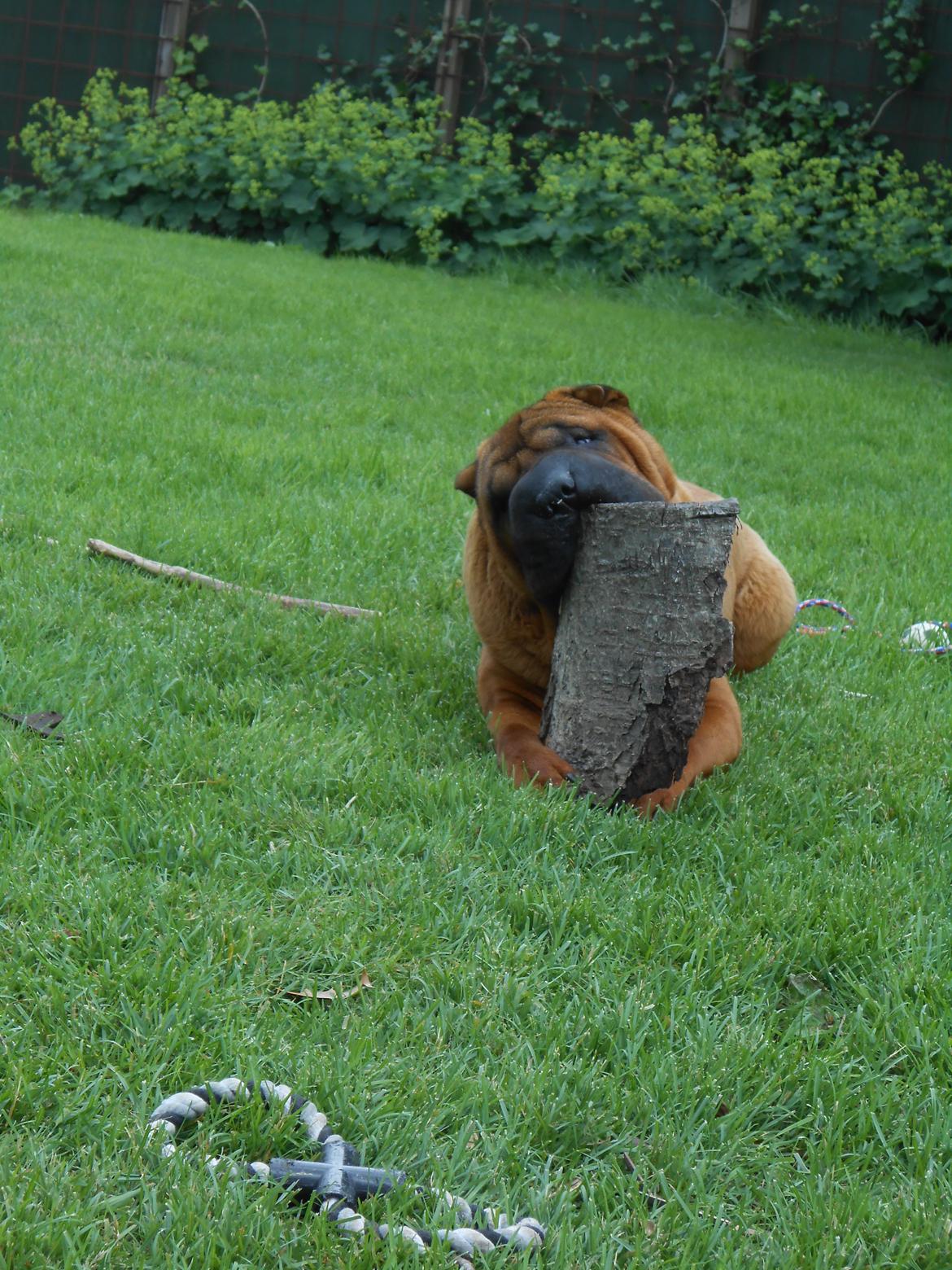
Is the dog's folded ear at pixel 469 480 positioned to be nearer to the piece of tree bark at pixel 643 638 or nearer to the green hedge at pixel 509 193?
the piece of tree bark at pixel 643 638

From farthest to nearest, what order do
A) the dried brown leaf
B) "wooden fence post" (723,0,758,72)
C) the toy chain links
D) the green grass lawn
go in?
"wooden fence post" (723,0,758,72) → the dried brown leaf → the green grass lawn → the toy chain links

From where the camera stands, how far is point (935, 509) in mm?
6141

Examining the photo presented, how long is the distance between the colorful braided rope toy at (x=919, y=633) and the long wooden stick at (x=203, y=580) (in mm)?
1499

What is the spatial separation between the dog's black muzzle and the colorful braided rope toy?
1.58m

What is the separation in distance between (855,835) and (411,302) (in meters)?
7.47

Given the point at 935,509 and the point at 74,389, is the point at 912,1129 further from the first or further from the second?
the point at 74,389

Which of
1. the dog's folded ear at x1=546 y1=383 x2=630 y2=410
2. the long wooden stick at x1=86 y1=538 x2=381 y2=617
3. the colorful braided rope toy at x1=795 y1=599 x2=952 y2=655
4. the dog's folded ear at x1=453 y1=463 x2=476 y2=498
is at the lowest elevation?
the long wooden stick at x1=86 y1=538 x2=381 y2=617

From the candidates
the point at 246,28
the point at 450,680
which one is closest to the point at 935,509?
the point at 450,680

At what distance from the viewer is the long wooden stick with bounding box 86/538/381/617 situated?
4070 millimetres

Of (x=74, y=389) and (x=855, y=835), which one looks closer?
(x=855, y=835)

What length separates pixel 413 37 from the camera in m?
13.4

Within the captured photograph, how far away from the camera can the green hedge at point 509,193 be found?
429 inches

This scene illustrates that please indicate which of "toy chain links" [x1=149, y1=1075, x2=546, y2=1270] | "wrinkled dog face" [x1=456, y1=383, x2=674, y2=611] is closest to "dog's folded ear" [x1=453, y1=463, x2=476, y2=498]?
"wrinkled dog face" [x1=456, y1=383, x2=674, y2=611]

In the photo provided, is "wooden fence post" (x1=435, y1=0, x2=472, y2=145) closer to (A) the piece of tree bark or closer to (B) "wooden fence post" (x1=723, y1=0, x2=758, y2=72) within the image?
(B) "wooden fence post" (x1=723, y1=0, x2=758, y2=72)
